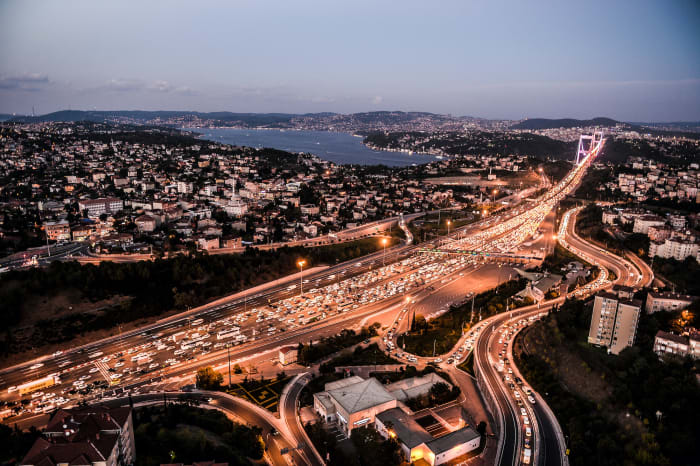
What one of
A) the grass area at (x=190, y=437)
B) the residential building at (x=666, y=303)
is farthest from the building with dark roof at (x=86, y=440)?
the residential building at (x=666, y=303)

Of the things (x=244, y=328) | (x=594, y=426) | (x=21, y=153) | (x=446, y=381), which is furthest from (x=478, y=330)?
(x=21, y=153)

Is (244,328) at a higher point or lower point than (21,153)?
lower

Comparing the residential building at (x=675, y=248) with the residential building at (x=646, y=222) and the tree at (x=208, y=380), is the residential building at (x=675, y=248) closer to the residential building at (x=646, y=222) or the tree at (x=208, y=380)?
the residential building at (x=646, y=222)

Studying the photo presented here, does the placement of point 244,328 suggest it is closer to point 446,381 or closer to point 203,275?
point 203,275

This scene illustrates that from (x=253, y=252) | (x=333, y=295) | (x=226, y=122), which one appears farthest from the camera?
(x=226, y=122)

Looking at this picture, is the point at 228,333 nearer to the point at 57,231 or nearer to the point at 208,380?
the point at 208,380

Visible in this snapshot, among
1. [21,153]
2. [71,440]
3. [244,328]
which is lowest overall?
[244,328]

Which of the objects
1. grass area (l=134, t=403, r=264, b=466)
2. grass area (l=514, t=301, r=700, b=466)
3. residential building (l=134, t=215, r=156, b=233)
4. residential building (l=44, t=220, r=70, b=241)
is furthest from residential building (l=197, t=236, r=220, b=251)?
grass area (l=514, t=301, r=700, b=466)
